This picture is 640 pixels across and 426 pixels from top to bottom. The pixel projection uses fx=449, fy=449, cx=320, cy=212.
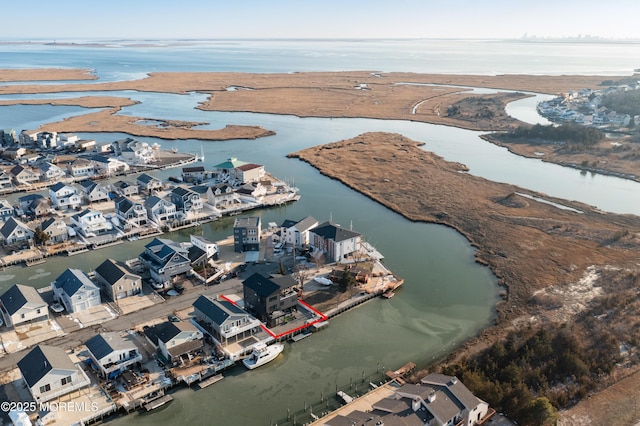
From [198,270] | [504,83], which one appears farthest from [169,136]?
[504,83]

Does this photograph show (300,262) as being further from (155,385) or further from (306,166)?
(306,166)

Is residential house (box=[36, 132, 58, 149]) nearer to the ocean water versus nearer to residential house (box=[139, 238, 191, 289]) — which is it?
the ocean water

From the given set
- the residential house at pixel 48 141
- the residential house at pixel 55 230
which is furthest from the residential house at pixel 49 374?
the residential house at pixel 48 141

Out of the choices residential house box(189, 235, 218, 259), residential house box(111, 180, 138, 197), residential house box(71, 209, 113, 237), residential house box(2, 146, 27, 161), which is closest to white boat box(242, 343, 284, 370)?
residential house box(189, 235, 218, 259)

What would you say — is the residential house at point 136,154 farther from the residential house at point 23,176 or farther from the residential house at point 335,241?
the residential house at point 335,241

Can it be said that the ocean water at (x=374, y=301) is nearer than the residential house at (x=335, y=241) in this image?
Yes

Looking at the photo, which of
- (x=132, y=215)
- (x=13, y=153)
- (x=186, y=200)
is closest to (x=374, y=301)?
(x=186, y=200)

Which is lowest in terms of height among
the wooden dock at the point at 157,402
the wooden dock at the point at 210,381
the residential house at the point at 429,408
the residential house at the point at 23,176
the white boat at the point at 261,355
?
the wooden dock at the point at 157,402
